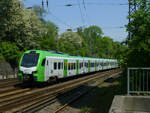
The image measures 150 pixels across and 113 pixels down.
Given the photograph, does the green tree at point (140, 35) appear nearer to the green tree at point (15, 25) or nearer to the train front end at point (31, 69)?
the train front end at point (31, 69)

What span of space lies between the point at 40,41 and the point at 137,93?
3806 cm

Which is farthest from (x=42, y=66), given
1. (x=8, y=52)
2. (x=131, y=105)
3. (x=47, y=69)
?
(x=8, y=52)

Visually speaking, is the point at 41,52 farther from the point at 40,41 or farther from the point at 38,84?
the point at 40,41

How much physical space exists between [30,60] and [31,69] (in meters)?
0.93

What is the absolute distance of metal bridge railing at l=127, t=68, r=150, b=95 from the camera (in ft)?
32.6

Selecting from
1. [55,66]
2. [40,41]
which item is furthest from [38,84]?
[40,41]

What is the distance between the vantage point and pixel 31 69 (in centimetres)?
1681

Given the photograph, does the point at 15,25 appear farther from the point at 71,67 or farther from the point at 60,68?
the point at 60,68

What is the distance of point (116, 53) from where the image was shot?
1190cm

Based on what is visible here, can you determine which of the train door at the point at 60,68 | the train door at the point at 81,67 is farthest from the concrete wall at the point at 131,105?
the train door at the point at 81,67

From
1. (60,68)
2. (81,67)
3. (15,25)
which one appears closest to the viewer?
(60,68)

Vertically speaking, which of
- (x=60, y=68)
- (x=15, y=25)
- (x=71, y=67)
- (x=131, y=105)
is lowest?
(x=131, y=105)

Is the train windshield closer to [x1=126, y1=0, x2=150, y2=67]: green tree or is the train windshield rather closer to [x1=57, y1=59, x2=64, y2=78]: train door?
[x1=57, y1=59, x2=64, y2=78]: train door

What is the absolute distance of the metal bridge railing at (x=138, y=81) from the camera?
995 centimetres
